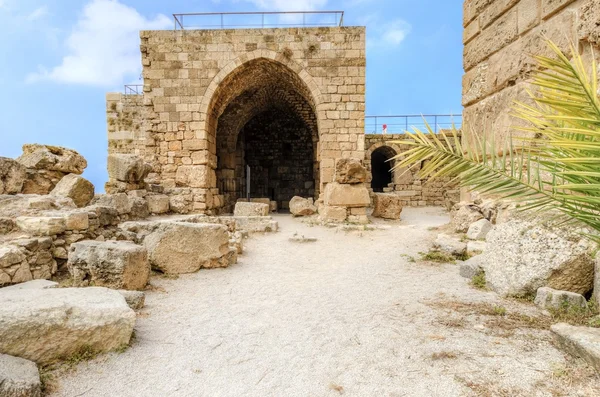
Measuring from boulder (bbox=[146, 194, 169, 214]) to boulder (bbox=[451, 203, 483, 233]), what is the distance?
619cm

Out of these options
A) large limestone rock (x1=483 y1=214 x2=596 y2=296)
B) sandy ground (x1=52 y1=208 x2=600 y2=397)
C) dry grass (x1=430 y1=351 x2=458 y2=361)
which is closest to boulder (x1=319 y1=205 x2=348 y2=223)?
sandy ground (x1=52 y1=208 x2=600 y2=397)

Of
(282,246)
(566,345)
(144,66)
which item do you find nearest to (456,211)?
(282,246)

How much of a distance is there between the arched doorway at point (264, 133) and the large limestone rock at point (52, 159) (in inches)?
137

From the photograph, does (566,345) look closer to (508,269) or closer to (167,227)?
(508,269)

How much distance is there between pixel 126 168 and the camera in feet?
22.4

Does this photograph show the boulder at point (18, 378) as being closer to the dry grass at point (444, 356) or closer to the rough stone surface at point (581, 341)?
the dry grass at point (444, 356)

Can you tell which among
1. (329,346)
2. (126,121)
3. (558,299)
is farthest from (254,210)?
(126,121)

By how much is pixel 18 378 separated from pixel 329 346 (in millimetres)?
1620

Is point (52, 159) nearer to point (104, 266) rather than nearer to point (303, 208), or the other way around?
point (104, 266)

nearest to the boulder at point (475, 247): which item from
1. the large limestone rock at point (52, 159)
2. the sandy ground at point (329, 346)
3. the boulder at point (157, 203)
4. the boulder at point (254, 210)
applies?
the sandy ground at point (329, 346)

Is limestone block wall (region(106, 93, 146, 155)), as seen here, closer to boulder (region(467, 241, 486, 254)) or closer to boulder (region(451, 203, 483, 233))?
boulder (region(451, 203, 483, 233))

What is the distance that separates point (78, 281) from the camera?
124 inches

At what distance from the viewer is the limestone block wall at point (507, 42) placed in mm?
1998

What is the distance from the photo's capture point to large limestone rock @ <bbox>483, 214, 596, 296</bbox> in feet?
8.48
